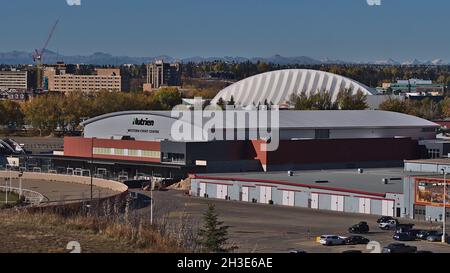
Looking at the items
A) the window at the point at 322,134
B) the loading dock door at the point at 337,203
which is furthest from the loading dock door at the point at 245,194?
the window at the point at 322,134

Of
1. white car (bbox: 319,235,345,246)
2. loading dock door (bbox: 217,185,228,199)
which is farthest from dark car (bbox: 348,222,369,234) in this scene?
loading dock door (bbox: 217,185,228,199)

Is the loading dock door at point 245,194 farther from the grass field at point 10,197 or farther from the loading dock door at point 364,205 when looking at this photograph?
the grass field at point 10,197

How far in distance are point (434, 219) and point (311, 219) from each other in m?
3.12

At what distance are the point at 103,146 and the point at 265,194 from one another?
12.3 meters

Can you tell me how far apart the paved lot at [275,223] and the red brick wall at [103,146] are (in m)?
6.94

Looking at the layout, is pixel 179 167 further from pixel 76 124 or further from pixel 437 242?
pixel 76 124

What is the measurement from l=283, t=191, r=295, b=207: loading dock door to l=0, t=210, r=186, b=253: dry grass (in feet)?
60.5

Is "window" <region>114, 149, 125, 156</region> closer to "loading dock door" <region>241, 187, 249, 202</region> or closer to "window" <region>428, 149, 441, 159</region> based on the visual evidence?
"loading dock door" <region>241, 187, 249, 202</region>

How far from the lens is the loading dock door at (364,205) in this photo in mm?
26359

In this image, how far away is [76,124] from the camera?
67.1 m

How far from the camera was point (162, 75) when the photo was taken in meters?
123

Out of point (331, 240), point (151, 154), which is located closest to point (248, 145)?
point (151, 154)
